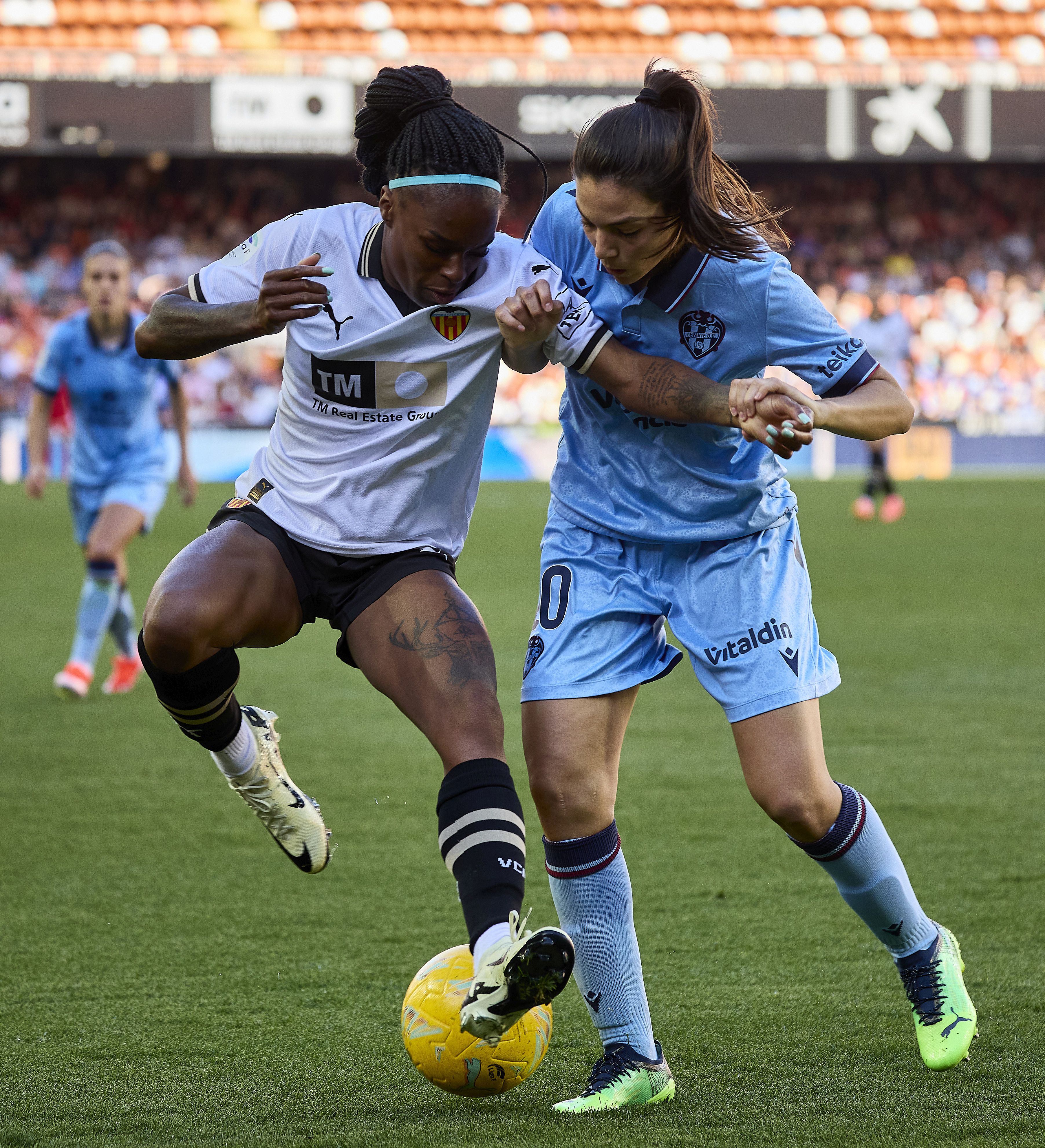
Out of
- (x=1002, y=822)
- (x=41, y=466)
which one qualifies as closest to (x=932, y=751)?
(x=1002, y=822)

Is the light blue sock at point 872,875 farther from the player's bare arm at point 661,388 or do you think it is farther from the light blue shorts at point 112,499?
the light blue shorts at point 112,499

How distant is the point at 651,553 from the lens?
3201 mm

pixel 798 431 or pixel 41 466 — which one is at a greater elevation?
pixel 798 431

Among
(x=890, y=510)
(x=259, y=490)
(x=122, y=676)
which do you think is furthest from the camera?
(x=890, y=510)

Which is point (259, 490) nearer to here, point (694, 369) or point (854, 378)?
point (694, 369)

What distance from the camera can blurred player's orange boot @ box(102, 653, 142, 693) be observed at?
7.92 meters

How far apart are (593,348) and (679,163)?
0.39 meters

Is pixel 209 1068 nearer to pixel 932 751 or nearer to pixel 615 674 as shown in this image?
pixel 615 674

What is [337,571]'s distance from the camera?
10.5 ft

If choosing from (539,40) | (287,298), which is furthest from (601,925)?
(539,40)

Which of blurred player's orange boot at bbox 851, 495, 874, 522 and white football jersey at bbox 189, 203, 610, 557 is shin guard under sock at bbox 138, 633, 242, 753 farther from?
blurred player's orange boot at bbox 851, 495, 874, 522

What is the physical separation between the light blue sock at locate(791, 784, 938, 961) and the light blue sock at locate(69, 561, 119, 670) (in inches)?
203

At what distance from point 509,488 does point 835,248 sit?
8622 mm

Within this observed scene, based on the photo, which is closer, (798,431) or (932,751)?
(798,431)
